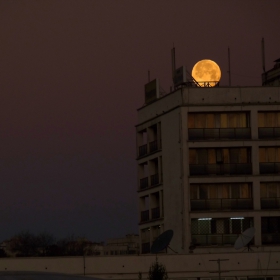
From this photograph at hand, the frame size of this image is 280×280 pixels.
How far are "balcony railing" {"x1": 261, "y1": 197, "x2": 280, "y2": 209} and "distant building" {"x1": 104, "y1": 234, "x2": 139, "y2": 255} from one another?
83.3 meters

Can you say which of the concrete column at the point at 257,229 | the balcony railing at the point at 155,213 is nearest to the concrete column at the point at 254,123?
the concrete column at the point at 257,229

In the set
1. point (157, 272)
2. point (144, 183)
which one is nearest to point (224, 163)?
point (144, 183)

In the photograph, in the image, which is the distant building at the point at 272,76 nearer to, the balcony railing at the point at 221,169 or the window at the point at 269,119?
the window at the point at 269,119

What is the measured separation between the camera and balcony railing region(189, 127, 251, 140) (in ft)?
258

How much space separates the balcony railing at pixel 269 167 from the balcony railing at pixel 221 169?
3.47 feet

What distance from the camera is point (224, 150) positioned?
79.2 meters

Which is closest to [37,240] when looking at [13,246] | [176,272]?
[13,246]

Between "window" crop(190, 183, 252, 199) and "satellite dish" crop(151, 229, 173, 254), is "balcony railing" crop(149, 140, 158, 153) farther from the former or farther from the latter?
"satellite dish" crop(151, 229, 173, 254)

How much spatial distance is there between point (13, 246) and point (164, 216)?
4032 inches

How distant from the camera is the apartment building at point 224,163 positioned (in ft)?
256

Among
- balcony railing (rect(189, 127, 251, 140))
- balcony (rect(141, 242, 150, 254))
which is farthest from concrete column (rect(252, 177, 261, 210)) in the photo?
balcony (rect(141, 242, 150, 254))

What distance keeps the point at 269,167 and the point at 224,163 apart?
3764 millimetres

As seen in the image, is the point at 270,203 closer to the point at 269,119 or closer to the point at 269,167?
the point at 269,167

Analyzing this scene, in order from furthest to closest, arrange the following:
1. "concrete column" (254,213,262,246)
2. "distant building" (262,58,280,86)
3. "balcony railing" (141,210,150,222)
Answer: "distant building" (262,58,280,86)
"balcony railing" (141,210,150,222)
"concrete column" (254,213,262,246)
